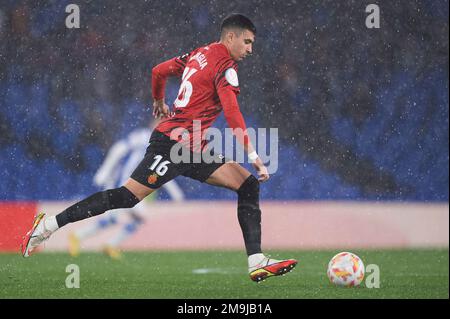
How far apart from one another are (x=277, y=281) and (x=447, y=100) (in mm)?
7432

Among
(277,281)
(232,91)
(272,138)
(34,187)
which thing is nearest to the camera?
(232,91)

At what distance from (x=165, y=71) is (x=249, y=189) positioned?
107 centimetres

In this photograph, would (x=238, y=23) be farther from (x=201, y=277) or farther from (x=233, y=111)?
(x=201, y=277)

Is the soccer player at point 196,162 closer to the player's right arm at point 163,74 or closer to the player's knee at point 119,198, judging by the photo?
the player's knee at point 119,198

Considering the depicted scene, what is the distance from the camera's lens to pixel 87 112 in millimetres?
11953

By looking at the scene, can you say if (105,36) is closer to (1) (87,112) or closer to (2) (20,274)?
(1) (87,112)

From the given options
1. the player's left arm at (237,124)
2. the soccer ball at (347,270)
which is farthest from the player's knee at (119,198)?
the soccer ball at (347,270)

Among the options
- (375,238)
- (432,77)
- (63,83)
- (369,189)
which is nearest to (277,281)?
(375,238)

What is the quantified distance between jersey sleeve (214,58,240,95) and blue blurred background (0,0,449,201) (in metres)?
5.91

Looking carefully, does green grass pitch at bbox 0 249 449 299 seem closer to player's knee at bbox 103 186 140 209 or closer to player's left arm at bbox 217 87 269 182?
player's knee at bbox 103 186 140 209

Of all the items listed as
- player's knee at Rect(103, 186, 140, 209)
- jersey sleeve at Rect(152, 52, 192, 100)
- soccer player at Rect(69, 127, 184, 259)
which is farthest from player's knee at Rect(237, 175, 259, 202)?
soccer player at Rect(69, 127, 184, 259)

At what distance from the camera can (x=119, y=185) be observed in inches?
408

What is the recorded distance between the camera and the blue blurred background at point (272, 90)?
1174 cm

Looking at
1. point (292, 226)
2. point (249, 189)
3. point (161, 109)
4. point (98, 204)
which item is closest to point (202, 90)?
point (161, 109)
